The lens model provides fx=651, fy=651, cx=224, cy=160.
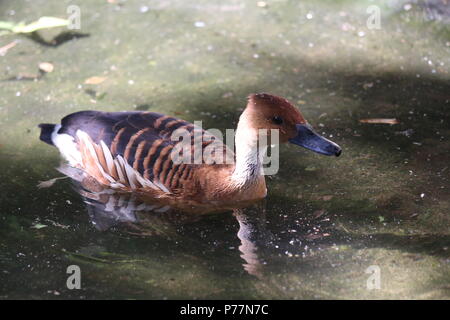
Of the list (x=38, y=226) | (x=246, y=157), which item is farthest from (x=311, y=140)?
(x=38, y=226)

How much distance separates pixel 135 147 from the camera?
464 cm

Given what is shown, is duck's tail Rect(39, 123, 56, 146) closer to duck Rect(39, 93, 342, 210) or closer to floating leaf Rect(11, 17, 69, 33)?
duck Rect(39, 93, 342, 210)

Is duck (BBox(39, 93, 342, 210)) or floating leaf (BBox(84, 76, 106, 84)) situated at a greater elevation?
floating leaf (BBox(84, 76, 106, 84))

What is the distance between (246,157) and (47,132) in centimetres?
170

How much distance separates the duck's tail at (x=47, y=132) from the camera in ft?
16.8

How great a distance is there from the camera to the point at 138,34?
683cm

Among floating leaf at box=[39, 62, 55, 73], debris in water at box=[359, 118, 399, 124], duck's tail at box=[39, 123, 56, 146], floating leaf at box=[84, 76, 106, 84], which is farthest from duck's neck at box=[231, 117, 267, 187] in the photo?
floating leaf at box=[39, 62, 55, 73]

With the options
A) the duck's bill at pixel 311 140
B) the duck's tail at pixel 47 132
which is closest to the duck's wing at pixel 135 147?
the duck's tail at pixel 47 132

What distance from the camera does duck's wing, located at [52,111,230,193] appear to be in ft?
15.0

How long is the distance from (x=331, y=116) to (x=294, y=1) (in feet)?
7.72

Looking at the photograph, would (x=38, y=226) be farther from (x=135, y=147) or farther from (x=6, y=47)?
(x=6, y=47)

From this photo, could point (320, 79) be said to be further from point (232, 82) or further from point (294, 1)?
point (294, 1)

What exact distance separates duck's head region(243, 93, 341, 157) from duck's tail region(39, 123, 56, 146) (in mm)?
1726

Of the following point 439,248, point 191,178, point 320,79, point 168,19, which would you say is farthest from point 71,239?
point 168,19
